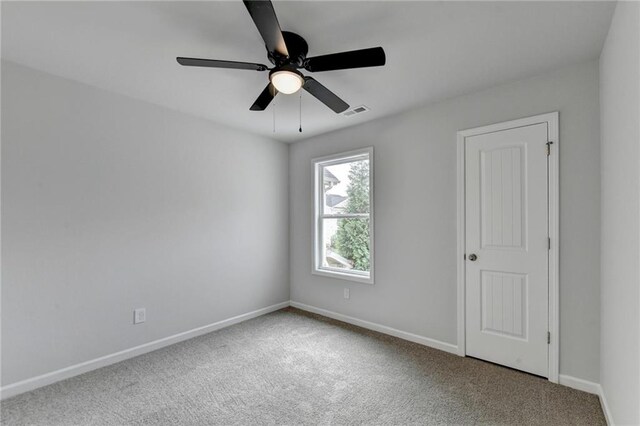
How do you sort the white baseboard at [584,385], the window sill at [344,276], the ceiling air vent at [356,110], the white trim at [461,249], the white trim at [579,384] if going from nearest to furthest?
the white baseboard at [584,385] < the white trim at [579,384] < the white trim at [461,249] < the ceiling air vent at [356,110] < the window sill at [344,276]

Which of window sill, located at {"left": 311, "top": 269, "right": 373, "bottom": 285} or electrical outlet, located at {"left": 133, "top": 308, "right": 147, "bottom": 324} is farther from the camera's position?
window sill, located at {"left": 311, "top": 269, "right": 373, "bottom": 285}

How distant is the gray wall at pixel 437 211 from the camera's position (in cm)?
224

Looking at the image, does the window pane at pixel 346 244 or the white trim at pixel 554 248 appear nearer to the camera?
the white trim at pixel 554 248

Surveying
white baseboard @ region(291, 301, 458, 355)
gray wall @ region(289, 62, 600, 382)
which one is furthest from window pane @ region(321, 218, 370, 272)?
white baseboard @ region(291, 301, 458, 355)

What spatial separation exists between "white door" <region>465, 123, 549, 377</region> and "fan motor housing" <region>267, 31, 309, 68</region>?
175cm

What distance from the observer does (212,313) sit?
3.49 m

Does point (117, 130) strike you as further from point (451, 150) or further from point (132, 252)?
point (451, 150)

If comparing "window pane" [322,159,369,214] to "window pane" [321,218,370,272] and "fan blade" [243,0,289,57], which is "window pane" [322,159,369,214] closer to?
"window pane" [321,218,370,272]

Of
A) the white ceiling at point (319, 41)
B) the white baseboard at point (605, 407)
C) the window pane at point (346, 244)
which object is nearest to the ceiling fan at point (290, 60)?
the white ceiling at point (319, 41)

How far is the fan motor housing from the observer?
5.80 ft

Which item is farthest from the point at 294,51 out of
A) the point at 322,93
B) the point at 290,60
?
the point at 322,93

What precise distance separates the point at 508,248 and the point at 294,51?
2279 millimetres

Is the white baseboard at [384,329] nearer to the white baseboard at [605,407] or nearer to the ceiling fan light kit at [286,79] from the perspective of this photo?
the white baseboard at [605,407]

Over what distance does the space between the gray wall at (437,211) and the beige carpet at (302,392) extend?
399mm
